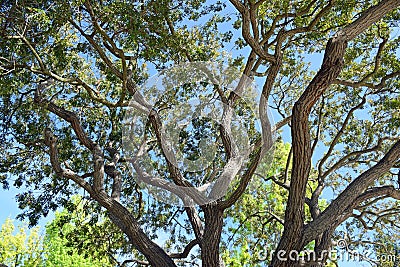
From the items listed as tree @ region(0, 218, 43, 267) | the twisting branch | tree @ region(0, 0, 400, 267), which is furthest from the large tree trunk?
tree @ region(0, 218, 43, 267)

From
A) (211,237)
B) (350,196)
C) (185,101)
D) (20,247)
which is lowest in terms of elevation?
(211,237)

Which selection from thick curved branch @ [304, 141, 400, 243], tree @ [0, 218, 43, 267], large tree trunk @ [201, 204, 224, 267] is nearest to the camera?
thick curved branch @ [304, 141, 400, 243]

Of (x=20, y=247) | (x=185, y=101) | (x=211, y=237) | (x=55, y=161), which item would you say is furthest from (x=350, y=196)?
(x=20, y=247)

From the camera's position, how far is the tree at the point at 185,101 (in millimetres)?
5578

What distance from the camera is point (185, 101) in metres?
6.15

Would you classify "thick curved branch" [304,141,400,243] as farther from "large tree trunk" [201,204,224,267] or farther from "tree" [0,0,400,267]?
"large tree trunk" [201,204,224,267]

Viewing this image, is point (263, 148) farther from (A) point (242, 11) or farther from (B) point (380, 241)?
(B) point (380, 241)

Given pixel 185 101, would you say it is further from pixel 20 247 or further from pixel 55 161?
pixel 20 247

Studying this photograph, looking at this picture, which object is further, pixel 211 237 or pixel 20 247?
pixel 20 247

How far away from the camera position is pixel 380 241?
8305mm

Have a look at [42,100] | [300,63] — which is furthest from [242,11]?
[42,100]

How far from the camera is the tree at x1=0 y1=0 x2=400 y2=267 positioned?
18.3ft

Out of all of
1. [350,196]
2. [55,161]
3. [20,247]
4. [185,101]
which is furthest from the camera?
[20,247]

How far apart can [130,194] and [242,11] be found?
12.3 ft
